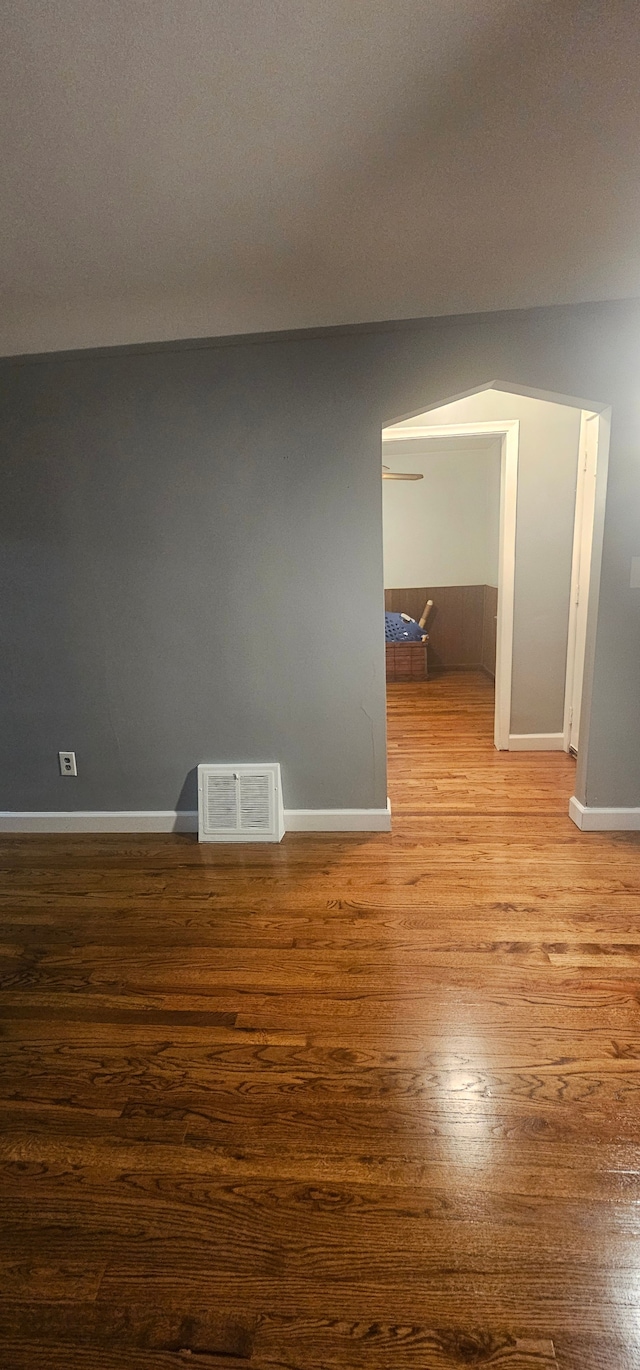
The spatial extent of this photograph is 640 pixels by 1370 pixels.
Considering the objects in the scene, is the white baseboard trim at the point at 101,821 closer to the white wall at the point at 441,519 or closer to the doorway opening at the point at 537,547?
the doorway opening at the point at 537,547

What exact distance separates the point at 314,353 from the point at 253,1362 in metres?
3.01

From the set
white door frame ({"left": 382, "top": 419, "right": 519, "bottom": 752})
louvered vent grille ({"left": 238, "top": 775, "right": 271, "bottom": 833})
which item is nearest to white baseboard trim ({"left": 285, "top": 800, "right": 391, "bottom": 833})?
louvered vent grille ({"left": 238, "top": 775, "right": 271, "bottom": 833})

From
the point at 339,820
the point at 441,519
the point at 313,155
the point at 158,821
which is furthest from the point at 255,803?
the point at 441,519

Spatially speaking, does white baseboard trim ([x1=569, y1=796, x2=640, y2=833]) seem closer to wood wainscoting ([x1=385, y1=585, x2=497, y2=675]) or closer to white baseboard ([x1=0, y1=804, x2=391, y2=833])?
white baseboard ([x1=0, y1=804, x2=391, y2=833])

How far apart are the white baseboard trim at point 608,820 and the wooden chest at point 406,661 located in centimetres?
350

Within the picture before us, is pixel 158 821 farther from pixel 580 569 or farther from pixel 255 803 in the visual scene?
pixel 580 569

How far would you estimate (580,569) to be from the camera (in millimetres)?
3654

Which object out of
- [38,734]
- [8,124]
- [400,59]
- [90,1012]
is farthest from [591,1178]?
[38,734]

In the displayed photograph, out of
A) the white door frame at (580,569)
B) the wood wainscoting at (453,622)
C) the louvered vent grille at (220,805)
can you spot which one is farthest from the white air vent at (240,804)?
the wood wainscoting at (453,622)

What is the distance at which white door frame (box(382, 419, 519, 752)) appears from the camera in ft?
12.1

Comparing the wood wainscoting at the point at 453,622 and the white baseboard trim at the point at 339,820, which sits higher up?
the wood wainscoting at the point at 453,622

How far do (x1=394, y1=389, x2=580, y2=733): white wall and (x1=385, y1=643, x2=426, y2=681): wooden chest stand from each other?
2248 millimetres

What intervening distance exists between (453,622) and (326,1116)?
5.81 meters

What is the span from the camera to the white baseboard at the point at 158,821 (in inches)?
115
